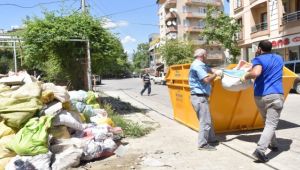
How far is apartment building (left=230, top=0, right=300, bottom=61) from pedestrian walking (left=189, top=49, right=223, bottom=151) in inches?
874

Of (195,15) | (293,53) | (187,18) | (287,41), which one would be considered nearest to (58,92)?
(287,41)

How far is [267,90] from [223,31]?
1152 inches

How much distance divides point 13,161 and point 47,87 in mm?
2007

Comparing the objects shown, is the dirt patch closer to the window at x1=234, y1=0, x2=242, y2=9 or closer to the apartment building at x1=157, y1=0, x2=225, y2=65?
the window at x1=234, y1=0, x2=242, y2=9

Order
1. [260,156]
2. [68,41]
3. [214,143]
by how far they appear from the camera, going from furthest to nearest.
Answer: [68,41] < [214,143] < [260,156]

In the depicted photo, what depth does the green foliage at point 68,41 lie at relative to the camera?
1288 centimetres

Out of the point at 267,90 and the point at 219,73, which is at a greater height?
the point at 219,73

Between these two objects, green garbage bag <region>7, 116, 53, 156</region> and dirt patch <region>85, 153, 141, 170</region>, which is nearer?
green garbage bag <region>7, 116, 53, 156</region>

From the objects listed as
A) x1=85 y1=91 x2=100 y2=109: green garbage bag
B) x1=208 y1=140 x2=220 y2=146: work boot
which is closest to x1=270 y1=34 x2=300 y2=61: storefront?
x1=85 y1=91 x2=100 y2=109: green garbage bag

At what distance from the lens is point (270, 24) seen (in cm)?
3194

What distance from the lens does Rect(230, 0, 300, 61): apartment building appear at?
28.7 m

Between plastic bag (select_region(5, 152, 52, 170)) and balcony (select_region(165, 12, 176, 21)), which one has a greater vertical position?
balcony (select_region(165, 12, 176, 21))

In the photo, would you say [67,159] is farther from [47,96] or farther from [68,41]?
[68,41]

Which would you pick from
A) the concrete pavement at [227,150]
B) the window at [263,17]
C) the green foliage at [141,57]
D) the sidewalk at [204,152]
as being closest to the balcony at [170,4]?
the green foliage at [141,57]
